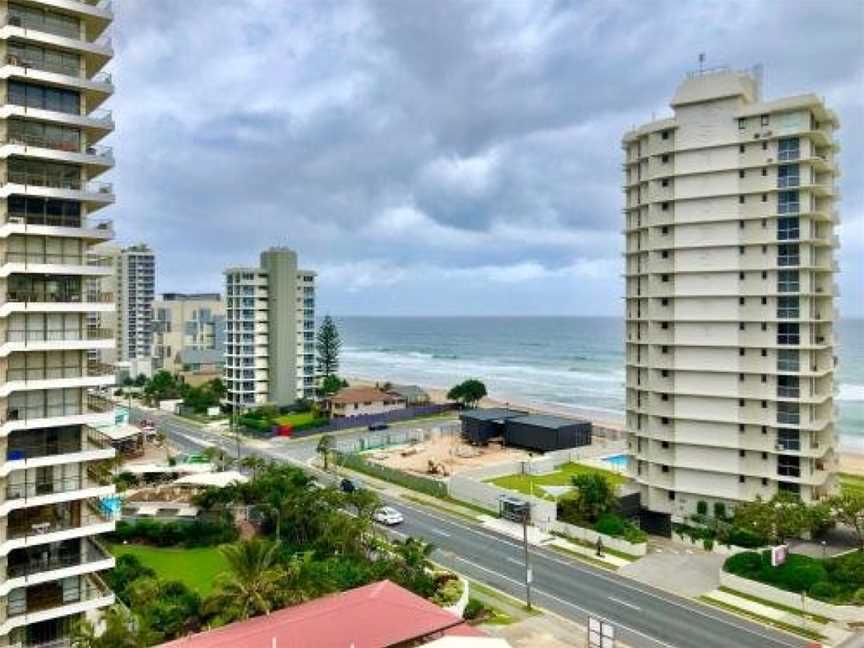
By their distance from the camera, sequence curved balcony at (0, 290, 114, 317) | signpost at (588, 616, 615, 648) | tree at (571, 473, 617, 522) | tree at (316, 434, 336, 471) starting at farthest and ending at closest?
tree at (316, 434, 336, 471) → tree at (571, 473, 617, 522) → curved balcony at (0, 290, 114, 317) → signpost at (588, 616, 615, 648)

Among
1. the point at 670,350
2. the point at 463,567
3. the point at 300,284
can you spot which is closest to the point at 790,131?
the point at 670,350

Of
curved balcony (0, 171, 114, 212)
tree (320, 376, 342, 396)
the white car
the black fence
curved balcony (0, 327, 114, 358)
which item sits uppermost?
curved balcony (0, 171, 114, 212)

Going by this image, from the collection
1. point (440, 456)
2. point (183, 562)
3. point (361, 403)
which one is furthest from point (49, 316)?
point (361, 403)

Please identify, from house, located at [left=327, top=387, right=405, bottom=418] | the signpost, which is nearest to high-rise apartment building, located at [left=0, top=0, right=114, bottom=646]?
the signpost

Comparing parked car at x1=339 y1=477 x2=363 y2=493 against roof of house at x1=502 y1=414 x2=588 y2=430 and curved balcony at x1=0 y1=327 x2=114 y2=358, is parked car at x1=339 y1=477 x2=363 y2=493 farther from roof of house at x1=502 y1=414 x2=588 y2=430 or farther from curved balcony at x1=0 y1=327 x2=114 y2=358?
curved balcony at x1=0 y1=327 x2=114 y2=358

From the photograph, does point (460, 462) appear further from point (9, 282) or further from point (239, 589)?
point (9, 282)

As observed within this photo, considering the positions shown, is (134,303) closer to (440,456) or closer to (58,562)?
(440,456)

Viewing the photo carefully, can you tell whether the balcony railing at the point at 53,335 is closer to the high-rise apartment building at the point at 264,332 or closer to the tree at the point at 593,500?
the tree at the point at 593,500

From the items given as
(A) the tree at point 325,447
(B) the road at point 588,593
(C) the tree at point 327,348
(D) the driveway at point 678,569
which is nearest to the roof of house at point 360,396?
(C) the tree at point 327,348
